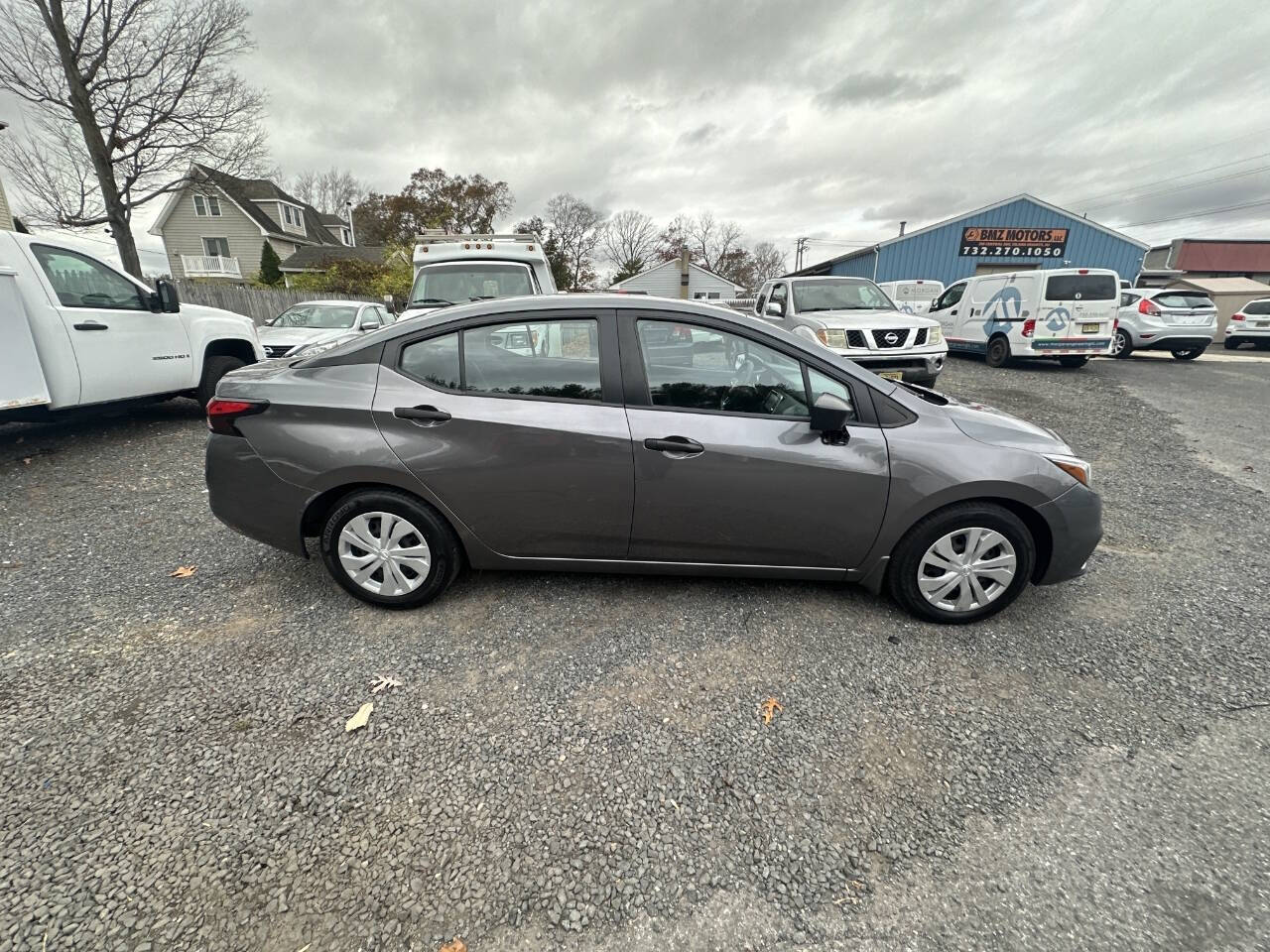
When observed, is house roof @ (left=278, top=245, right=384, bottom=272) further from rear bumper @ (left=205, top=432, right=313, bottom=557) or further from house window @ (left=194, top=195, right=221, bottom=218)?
rear bumper @ (left=205, top=432, right=313, bottom=557)

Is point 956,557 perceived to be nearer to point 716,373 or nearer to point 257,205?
point 716,373

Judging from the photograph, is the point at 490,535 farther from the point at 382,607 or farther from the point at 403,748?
the point at 403,748

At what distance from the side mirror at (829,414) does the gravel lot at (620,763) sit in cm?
106

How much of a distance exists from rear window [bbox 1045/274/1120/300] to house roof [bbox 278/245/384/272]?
32.6 m

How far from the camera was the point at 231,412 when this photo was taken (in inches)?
107

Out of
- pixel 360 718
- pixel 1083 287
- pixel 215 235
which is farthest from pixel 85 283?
pixel 215 235

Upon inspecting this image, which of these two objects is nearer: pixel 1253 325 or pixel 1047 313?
pixel 1047 313

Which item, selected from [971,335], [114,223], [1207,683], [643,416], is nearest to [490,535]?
[643,416]

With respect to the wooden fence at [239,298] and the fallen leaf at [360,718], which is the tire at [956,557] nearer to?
the fallen leaf at [360,718]

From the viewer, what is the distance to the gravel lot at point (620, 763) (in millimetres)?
1530

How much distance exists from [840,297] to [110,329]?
29.9ft

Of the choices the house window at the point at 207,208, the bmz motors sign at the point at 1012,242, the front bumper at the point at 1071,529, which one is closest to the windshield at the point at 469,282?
the front bumper at the point at 1071,529

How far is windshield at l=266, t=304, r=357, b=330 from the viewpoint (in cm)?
1068

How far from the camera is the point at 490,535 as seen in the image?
2764 mm
